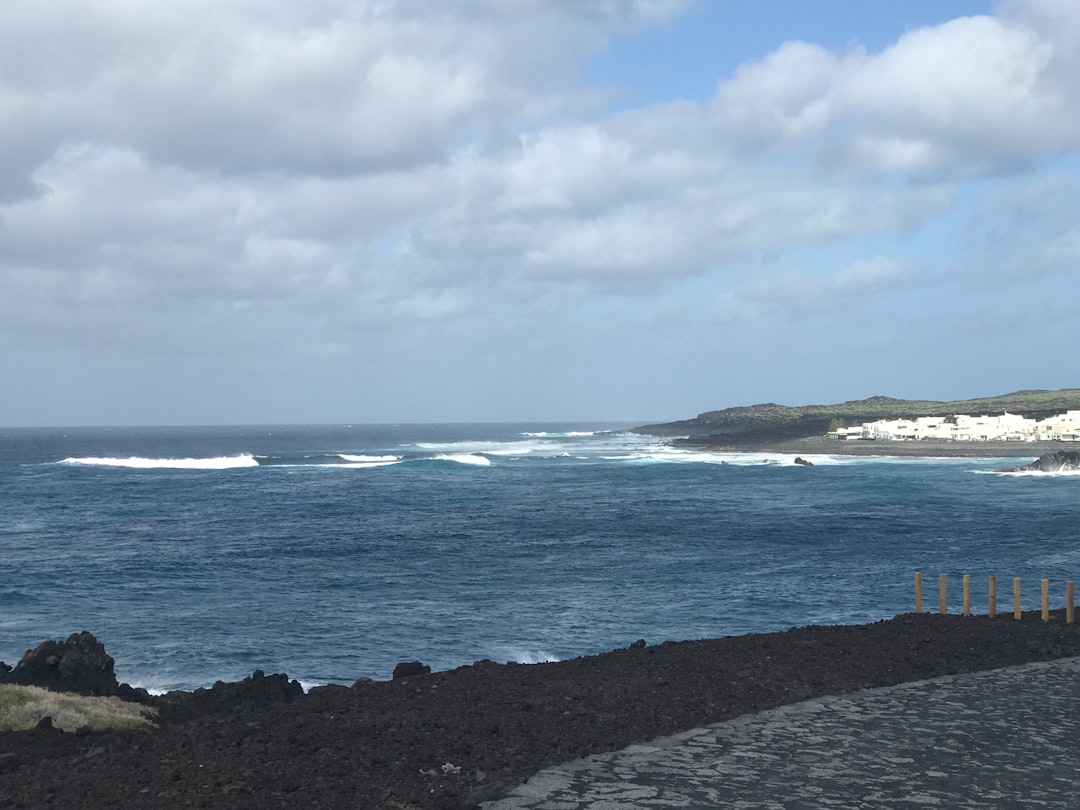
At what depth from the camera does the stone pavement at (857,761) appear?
26.3 feet

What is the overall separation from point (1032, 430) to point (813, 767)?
390 feet

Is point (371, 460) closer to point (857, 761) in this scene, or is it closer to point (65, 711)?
point (65, 711)

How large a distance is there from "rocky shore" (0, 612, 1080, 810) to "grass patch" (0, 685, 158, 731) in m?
0.37

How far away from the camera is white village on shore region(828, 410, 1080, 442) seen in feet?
371

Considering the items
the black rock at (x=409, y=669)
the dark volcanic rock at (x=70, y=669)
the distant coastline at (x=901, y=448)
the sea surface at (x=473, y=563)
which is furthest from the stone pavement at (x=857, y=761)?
the distant coastline at (x=901, y=448)

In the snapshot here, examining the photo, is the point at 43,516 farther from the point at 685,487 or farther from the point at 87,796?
the point at 87,796

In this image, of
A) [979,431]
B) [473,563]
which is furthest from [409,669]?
[979,431]

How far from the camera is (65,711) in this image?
1187 cm

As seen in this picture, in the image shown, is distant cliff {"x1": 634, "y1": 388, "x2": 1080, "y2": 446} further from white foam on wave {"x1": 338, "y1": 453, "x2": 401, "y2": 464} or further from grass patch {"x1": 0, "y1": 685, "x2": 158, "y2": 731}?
grass patch {"x1": 0, "y1": 685, "x2": 158, "y2": 731}

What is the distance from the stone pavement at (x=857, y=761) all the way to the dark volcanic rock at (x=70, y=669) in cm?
841

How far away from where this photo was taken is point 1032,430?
115625 millimetres

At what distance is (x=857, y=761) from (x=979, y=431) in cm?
11891

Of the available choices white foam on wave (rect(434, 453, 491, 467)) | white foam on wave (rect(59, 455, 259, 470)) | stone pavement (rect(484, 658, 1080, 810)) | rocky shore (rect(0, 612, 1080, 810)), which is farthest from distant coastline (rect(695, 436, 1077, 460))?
stone pavement (rect(484, 658, 1080, 810))

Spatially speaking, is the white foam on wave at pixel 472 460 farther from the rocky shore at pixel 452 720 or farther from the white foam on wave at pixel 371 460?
the rocky shore at pixel 452 720
